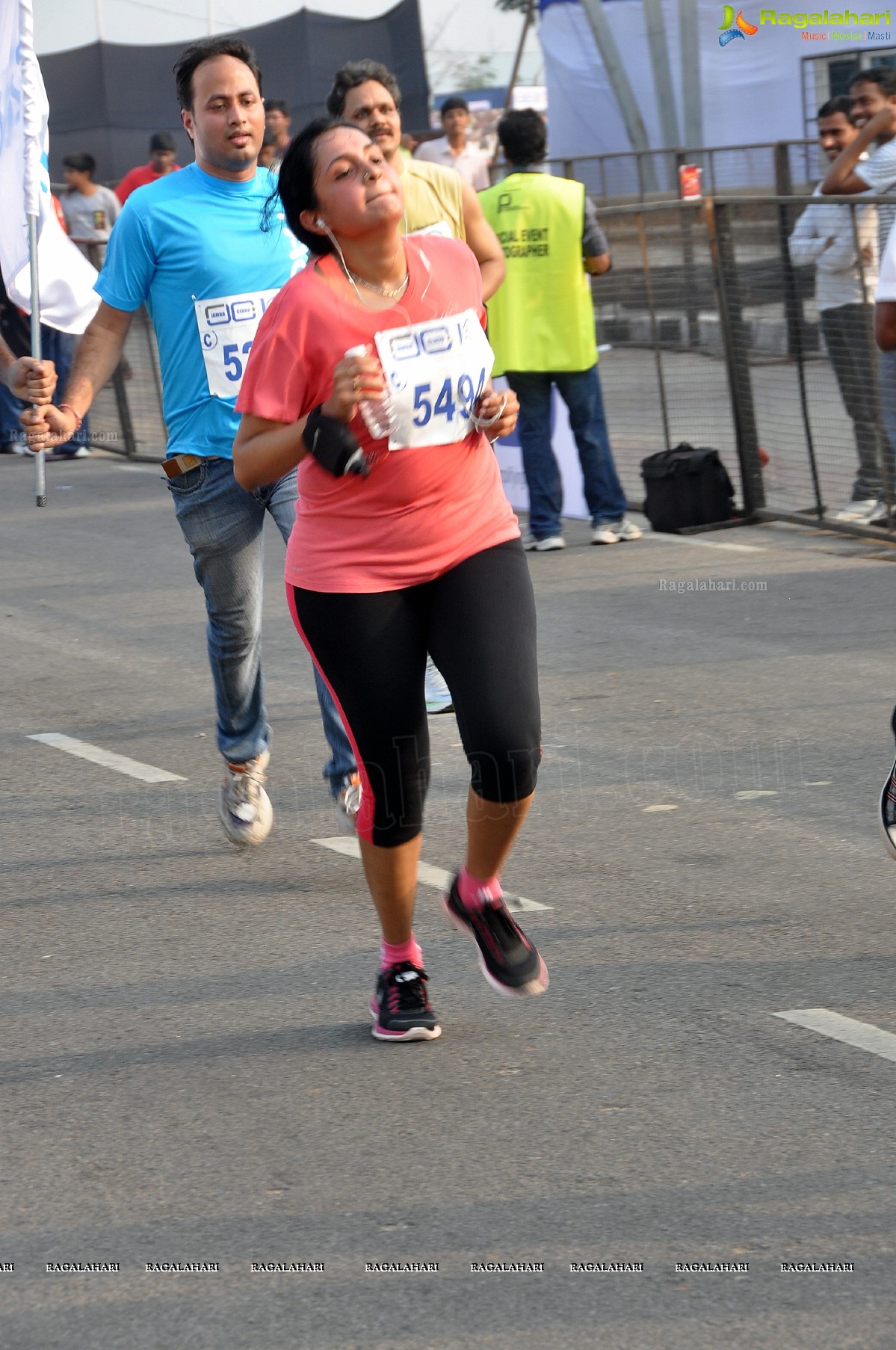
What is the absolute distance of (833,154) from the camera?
442 inches

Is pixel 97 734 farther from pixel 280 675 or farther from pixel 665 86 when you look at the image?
pixel 665 86

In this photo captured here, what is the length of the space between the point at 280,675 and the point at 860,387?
386 centimetres

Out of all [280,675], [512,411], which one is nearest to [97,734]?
[280,675]

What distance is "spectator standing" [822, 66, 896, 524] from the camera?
9.62 meters

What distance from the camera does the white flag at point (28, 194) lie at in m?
5.98

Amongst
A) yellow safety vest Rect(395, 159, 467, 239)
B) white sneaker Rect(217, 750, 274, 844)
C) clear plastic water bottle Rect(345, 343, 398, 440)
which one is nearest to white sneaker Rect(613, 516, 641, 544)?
yellow safety vest Rect(395, 159, 467, 239)

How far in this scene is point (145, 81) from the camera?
29391 mm

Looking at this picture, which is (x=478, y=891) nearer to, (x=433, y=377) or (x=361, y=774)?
(x=361, y=774)

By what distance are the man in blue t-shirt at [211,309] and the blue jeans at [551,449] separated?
4.79 m

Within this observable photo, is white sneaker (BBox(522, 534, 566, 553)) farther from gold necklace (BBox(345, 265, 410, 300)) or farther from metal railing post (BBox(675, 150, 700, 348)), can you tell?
gold necklace (BBox(345, 265, 410, 300))

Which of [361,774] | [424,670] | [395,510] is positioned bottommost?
[361,774]

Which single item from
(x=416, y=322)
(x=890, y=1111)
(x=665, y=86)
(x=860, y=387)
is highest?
(x=665, y=86)

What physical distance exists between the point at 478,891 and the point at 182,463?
192cm

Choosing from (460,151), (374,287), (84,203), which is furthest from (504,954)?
(460,151)
